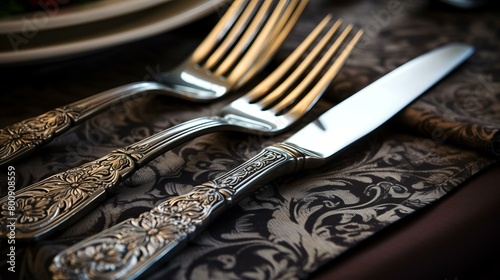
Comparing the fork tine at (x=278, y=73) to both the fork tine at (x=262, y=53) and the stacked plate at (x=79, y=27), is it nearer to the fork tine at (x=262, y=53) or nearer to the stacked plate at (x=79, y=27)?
the fork tine at (x=262, y=53)

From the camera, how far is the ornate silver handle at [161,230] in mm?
360

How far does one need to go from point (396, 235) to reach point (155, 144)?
22cm

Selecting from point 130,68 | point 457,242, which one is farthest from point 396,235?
point 130,68

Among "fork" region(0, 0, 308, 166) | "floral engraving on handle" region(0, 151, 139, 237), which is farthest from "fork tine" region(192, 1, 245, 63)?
"floral engraving on handle" region(0, 151, 139, 237)

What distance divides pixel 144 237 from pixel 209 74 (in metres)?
0.31

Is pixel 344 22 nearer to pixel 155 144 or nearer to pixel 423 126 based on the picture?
pixel 423 126

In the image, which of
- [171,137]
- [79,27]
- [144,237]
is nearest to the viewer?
[144,237]

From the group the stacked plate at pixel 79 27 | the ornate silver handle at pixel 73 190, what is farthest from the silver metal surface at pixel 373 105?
the stacked plate at pixel 79 27

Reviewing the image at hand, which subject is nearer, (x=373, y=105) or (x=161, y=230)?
(x=161, y=230)

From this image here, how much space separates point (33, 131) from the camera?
20.6 inches

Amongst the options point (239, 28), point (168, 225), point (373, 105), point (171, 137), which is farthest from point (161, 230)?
point (239, 28)

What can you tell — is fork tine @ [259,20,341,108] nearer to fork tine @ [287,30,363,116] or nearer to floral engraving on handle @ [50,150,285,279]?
fork tine @ [287,30,363,116]

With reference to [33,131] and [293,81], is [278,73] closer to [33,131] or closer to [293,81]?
[293,81]

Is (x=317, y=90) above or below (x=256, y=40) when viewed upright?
below
